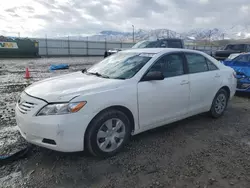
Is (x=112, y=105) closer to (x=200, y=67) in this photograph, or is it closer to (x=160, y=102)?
(x=160, y=102)

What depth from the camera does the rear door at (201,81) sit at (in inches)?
169

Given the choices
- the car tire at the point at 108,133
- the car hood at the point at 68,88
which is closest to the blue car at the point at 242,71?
the car tire at the point at 108,133

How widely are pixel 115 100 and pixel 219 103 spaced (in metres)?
2.95

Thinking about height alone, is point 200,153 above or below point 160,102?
below

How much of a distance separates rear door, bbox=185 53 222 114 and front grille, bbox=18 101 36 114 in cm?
283

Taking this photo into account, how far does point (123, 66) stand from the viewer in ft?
12.6

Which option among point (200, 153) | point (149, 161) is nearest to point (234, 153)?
point (200, 153)

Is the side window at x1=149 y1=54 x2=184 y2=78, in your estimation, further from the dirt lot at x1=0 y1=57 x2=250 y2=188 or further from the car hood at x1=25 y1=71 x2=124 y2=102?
the dirt lot at x1=0 y1=57 x2=250 y2=188

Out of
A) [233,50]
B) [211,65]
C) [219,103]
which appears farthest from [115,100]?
[233,50]

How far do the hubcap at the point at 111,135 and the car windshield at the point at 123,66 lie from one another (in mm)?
772

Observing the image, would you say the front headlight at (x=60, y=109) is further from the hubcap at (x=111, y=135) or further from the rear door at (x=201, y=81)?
the rear door at (x=201, y=81)

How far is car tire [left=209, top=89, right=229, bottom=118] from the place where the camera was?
4863 mm

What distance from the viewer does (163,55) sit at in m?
3.93

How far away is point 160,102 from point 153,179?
1.33 meters
